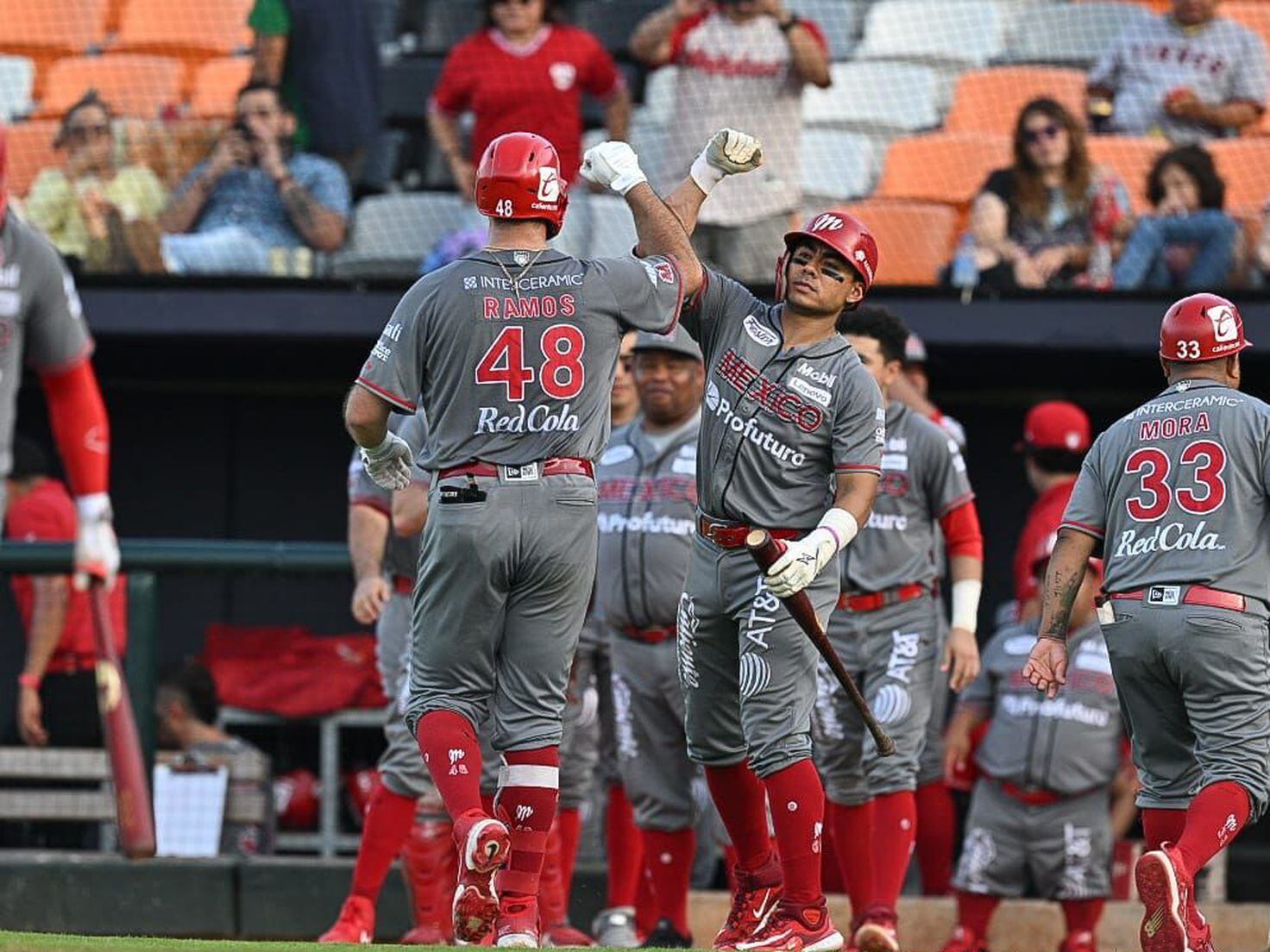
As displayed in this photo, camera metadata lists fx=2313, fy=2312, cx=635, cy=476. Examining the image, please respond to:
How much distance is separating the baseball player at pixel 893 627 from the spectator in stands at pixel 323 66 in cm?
394

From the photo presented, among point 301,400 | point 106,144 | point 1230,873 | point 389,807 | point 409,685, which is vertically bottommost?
point 1230,873

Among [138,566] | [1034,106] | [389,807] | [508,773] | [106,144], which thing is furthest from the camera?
[106,144]

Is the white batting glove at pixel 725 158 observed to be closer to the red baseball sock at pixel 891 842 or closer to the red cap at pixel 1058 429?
the red baseball sock at pixel 891 842

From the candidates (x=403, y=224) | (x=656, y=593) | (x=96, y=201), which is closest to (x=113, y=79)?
(x=96, y=201)

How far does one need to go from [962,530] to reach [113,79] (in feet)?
21.3

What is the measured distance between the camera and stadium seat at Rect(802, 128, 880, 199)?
1127cm

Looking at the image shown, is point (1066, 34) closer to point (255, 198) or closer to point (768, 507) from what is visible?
point (255, 198)

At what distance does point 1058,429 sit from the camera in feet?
30.0

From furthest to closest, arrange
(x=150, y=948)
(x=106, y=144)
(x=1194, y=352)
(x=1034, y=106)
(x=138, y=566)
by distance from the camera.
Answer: (x=106, y=144)
(x=1034, y=106)
(x=138, y=566)
(x=1194, y=352)
(x=150, y=948)

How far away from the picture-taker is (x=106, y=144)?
10531mm

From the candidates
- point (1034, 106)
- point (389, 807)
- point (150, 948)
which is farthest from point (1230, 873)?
point (150, 948)

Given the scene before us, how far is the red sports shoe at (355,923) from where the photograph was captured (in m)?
7.27

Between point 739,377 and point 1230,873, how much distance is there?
5048mm

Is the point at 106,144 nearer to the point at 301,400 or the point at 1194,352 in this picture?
the point at 301,400
